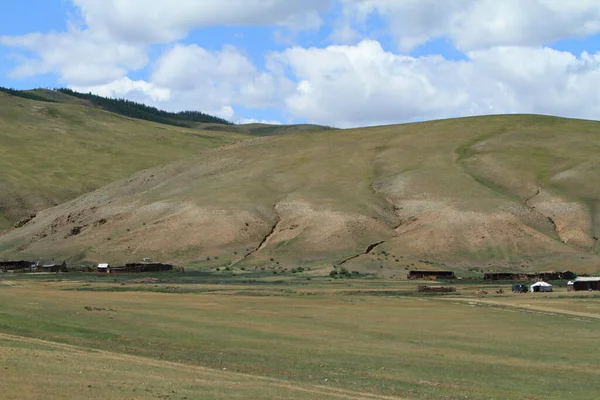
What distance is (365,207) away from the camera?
13350 centimetres

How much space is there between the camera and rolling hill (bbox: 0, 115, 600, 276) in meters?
119

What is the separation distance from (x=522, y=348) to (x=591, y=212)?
3702 inches

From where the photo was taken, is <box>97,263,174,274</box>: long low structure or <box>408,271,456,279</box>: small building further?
<box>97,263,174,274</box>: long low structure

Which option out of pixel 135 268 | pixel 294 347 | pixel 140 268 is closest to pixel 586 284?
pixel 140 268

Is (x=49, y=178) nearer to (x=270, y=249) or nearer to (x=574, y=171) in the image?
(x=270, y=249)

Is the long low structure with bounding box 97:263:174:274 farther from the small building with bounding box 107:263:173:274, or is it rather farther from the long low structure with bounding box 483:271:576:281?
the long low structure with bounding box 483:271:576:281

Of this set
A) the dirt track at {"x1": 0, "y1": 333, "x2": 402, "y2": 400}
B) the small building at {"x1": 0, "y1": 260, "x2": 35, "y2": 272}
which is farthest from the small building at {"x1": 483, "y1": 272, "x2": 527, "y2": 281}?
the dirt track at {"x1": 0, "y1": 333, "x2": 402, "y2": 400}

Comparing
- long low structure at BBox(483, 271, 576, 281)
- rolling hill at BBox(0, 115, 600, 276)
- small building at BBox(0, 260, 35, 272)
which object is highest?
rolling hill at BBox(0, 115, 600, 276)

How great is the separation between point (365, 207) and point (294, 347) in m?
93.5

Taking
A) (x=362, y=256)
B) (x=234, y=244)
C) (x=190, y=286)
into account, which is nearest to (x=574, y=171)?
(x=362, y=256)

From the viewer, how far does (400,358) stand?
3825 cm

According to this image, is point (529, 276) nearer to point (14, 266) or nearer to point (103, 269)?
point (103, 269)

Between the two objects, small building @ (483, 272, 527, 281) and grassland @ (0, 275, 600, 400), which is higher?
small building @ (483, 272, 527, 281)

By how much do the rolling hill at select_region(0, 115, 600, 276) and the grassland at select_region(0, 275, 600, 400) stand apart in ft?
158
